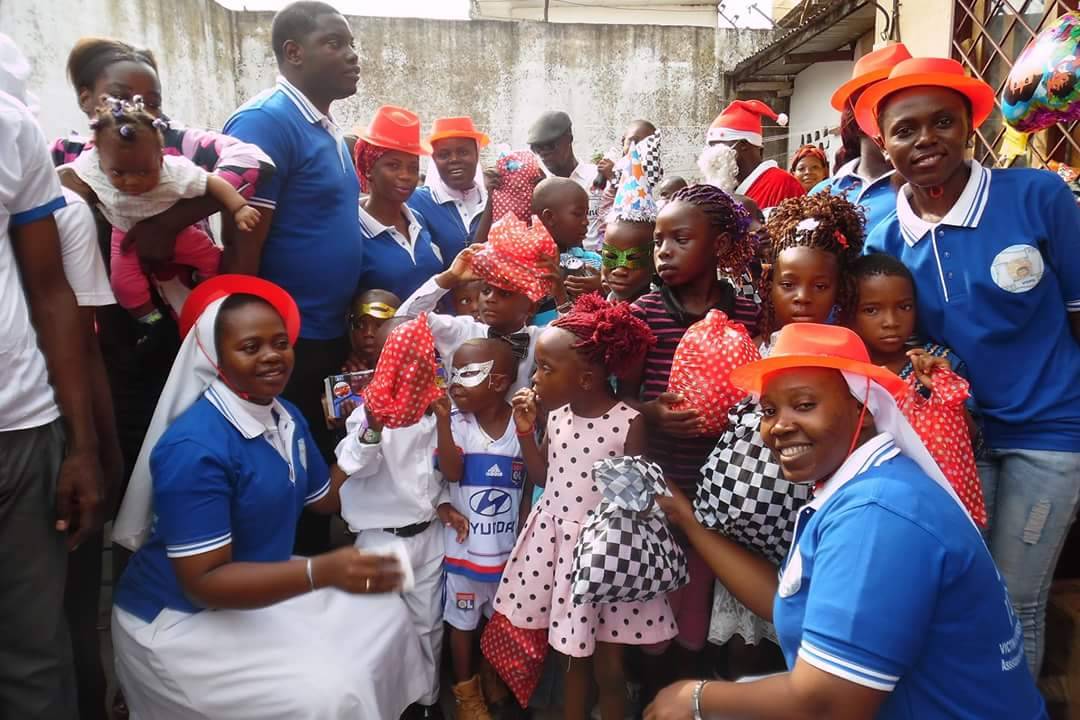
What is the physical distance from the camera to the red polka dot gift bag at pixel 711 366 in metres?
2.39

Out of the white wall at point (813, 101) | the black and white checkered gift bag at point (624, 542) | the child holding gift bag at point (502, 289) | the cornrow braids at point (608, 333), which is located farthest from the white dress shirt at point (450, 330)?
the white wall at point (813, 101)

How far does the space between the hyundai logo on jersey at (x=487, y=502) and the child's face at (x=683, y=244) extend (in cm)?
107

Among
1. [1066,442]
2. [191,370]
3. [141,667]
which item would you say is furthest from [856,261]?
[141,667]

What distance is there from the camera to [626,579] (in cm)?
232

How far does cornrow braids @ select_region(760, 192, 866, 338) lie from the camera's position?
8.13 feet

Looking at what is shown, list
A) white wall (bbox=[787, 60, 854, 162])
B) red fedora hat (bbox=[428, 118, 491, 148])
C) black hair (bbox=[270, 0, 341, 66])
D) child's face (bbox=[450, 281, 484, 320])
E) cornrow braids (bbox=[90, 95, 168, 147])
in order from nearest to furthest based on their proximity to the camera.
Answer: cornrow braids (bbox=[90, 95, 168, 147]), black hair (bbox=[270, 0, 341, 66]), child's face (bbox=[450, 281, 484, 320]), red fedora hat (bbox=[428, 118, 491, 148]), white wall (bbox=[787, 60, 854, 162])

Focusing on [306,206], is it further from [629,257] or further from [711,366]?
[711,366]

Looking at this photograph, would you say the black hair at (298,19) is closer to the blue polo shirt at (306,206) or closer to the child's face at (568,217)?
the blue polo shirt at (306,206)

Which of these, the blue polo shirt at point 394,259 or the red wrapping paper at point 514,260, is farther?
the blue polo shirt at point 394,259

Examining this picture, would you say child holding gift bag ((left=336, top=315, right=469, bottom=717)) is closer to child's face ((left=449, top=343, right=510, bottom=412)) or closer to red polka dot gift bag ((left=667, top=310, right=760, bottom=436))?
child's face ((left=449, top=343, right=510, bottom=412))

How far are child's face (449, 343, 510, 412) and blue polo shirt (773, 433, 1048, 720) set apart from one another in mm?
1573

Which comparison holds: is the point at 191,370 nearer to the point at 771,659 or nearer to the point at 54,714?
the point at 54,714

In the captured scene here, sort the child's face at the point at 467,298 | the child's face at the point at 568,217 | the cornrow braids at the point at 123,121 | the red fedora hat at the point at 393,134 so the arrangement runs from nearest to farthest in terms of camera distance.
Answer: the cornrow braids at the point at 123,121
the child's face at the point at 467,298
the red fedora hat at the point at 393,134
the child's face at the point at 568,217

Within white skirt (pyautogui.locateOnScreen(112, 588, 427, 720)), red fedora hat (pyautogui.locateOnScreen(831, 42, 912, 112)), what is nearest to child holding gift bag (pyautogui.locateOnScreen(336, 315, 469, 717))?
white skirt (pyautogui.locateOnScreen(112, 588, 427, 720))
